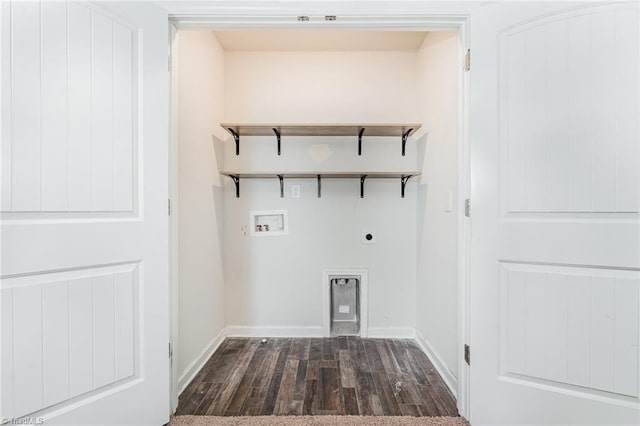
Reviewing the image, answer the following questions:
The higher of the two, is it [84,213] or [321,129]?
[321,129]

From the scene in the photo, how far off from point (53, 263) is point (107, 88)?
0.75 metres

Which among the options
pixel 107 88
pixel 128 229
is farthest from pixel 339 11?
pixel 128 229

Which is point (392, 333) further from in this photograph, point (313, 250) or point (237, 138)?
point (237, 138)

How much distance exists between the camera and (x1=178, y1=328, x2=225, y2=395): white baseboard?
1.80 meters

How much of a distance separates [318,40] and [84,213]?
2.06 meters

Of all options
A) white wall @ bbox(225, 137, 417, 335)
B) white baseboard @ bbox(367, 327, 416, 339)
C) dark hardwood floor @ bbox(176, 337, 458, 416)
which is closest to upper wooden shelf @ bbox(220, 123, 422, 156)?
white wall @ bbox(225, 137, 417, 335)

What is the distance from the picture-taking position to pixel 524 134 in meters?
1.34

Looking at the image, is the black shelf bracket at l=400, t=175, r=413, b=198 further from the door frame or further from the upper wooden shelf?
the door frame

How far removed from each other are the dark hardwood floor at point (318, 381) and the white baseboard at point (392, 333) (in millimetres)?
65

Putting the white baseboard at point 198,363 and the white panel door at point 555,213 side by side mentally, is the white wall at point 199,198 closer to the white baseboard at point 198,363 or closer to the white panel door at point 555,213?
the white baseboard at point 198,363

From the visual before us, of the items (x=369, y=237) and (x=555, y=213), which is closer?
(x=555, y=213)

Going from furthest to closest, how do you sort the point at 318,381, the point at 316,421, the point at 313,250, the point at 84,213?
1. the point at 313,250
2. the point at 318,381
3. the point at 316,421
4. the point at 84,213

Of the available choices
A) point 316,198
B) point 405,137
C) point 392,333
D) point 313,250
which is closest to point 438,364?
point 392,333

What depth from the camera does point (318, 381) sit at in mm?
1900
